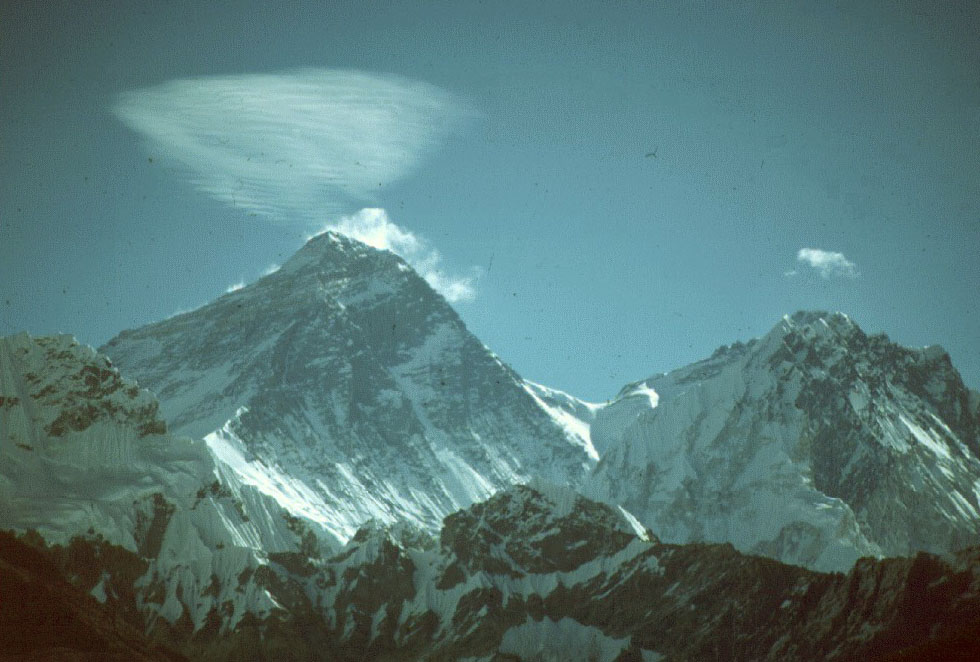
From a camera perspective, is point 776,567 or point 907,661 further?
point 776,567

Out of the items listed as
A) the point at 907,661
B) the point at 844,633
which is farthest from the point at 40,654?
the point at 844,633

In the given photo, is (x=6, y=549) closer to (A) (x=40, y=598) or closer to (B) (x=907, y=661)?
(A) (x=40, y=598)

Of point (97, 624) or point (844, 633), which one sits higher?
point (844, 633)

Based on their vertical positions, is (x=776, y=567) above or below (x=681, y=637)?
above

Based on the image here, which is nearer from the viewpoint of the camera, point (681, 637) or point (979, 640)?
point (979, 640)

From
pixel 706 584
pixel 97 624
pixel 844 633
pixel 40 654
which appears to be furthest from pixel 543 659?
pixel 40 654

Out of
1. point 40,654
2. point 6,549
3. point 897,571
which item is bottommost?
point 40,654

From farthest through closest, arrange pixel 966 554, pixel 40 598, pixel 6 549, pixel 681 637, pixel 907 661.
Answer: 1. pixel 681 637
2. pixel 966 554
3. pixel 6 549
4. pixel 40 598
5. pixel 907 661

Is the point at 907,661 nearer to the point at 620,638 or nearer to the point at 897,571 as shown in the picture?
the point at 897,571

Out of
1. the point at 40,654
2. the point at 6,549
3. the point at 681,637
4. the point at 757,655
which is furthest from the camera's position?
the point at 681,637
